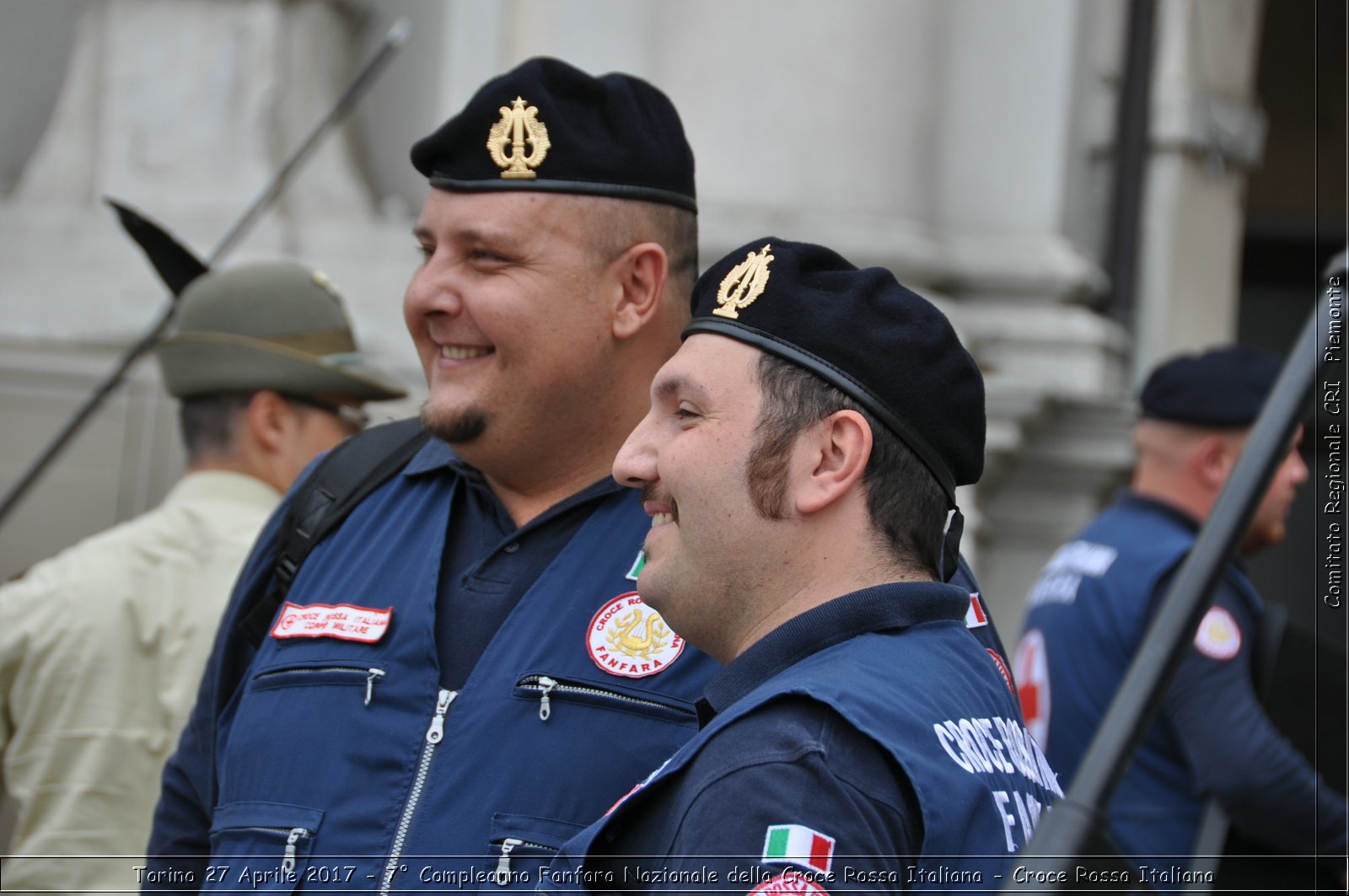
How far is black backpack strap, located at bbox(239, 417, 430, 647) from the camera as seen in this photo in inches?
94.3

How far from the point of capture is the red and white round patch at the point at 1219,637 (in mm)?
3578

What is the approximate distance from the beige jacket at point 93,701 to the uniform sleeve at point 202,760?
369 millimetres

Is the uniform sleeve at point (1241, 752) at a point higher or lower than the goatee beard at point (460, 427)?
→ lower

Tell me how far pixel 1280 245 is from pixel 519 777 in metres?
7.11

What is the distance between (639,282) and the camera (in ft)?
7.84

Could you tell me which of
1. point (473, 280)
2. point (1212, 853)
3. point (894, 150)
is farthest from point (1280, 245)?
point (473, 280)

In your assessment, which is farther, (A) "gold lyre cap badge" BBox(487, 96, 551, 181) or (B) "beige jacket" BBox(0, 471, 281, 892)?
(B) "beige jacket" BBox(0, 471, 281, 892)

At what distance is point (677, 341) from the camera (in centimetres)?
244

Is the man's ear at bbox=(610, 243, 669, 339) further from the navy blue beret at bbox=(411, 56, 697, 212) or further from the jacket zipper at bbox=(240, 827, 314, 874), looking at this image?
the jacket zipper at bbox=(240, 827, 314, 874)

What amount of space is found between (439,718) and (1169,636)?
3.17 ft

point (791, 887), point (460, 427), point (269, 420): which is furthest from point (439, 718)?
point (269, 420)

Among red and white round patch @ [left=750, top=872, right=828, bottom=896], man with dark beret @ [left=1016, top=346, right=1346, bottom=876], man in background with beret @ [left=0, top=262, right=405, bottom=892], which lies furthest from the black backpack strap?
man with dark beret @ [left=1016, top=346, right=1346, bottom=876]

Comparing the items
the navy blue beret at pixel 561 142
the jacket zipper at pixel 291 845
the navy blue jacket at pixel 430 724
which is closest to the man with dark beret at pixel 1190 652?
the navy blue beret at pixel 561 142

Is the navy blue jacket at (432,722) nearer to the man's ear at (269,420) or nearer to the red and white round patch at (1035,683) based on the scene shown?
the man's ear at (269,420)
